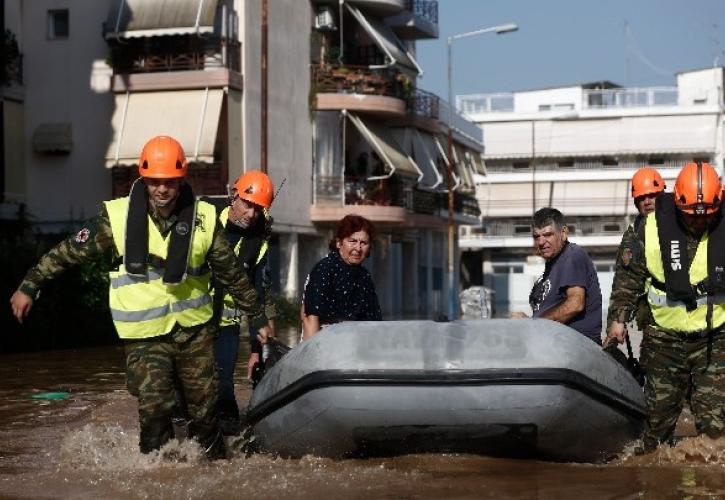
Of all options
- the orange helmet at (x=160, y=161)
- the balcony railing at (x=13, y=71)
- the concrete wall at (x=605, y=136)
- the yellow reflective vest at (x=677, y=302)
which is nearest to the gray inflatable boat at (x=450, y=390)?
the yellow reflective vest at (x=677, y=302)

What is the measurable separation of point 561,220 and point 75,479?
356 centimetres

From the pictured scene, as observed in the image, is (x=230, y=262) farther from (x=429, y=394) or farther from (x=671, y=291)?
(x=671, y=291)

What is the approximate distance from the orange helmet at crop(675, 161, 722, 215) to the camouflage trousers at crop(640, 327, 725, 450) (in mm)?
767

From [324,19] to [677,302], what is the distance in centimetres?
3403

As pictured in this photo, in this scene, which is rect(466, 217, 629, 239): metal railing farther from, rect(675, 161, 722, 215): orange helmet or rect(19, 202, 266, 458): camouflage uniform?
rect(19, 202, 266, 458): camouflage uniform

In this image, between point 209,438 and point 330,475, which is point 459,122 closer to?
point 209,438

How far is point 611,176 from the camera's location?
84062 mm

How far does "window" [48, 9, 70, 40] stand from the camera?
37.3 meters

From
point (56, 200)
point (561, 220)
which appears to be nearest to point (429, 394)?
point (561, 220)

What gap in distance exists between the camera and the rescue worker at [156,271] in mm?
8312

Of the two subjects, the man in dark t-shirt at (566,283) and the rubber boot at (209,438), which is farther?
the man in dark t-shirt at (566,283)

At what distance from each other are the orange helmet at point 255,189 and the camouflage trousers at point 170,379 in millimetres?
1477

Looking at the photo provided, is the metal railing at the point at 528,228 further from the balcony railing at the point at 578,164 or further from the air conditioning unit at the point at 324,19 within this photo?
the air conditioning unit at the point at 324,19

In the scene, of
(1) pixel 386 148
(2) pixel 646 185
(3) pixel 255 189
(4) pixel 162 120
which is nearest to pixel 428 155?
(1) pixel 386 148
